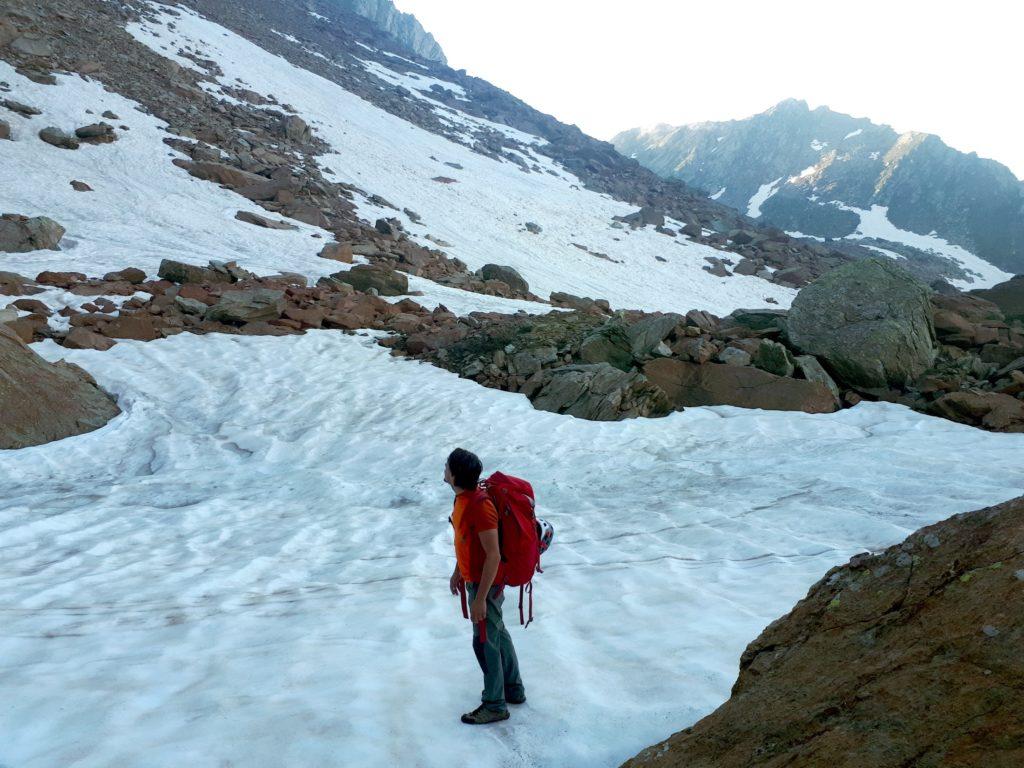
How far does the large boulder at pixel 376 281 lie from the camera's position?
755 inches

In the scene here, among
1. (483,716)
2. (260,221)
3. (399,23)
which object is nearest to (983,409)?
(483,716)

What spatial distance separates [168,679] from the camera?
3846mm

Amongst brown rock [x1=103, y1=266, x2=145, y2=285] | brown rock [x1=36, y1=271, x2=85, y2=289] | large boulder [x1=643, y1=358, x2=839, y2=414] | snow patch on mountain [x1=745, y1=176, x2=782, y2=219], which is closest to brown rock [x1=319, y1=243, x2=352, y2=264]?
brown rock [x1=103, y1=266, x2=145, y2=285]

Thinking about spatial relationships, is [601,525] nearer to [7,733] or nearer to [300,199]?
[7,733]

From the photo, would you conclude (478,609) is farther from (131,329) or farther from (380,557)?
(131,329)

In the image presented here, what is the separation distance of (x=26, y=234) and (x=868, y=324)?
2105 cm

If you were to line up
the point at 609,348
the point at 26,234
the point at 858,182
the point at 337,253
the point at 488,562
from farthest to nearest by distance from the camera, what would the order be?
the point at 858,182
the point at 337,253
the point at 26,234
the point at 609,348
the point at 488,562

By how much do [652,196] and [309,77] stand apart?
103 ft

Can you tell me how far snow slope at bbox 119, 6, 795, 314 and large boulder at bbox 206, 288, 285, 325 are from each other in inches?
508

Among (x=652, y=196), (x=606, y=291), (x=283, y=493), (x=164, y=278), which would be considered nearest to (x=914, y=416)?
(x=283, y=493)

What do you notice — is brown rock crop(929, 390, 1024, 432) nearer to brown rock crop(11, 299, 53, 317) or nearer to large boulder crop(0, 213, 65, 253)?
brown rock crop(11, 299, 53, 317)

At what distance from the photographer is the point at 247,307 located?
584 inches

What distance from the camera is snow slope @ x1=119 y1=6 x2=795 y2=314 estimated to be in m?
31.4

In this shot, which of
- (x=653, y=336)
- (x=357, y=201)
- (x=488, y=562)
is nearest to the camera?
(x=488, y=562)
